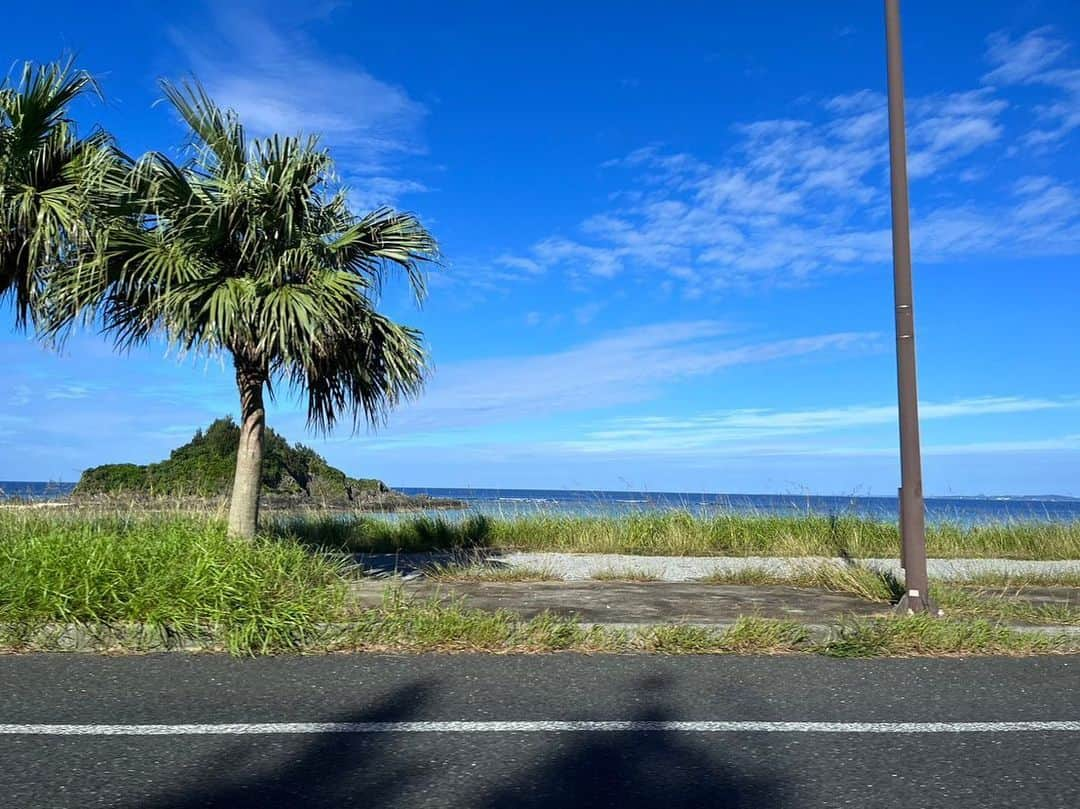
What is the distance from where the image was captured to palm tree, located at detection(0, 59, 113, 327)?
7617 mm

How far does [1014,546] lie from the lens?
14094mm

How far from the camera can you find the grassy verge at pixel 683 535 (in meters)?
13.4

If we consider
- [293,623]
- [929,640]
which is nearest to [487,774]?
[293,623]

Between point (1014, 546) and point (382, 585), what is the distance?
35.4 feet

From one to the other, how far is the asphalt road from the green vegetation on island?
53.3ft

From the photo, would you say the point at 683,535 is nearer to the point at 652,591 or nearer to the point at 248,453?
the point at 652,591

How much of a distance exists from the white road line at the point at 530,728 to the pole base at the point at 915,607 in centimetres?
259

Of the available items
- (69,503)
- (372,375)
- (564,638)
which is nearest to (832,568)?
(564,638)

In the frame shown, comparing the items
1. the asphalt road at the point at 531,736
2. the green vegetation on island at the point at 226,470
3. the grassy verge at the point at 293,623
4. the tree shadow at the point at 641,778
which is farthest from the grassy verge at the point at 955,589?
the green vegetation on island at the point at 226,470

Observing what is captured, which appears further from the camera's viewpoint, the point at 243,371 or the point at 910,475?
the point at 243,371

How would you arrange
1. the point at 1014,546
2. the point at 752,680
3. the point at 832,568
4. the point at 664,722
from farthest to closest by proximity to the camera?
the point at 1014,546 < the point at 832,568 < the point at 752,680 < the point at 664,722

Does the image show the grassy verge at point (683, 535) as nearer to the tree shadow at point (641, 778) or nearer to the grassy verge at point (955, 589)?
the grassy verge at point (955, 589)

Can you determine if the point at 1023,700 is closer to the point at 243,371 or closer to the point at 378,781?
the point at 378,781

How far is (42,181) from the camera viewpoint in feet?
26.4
